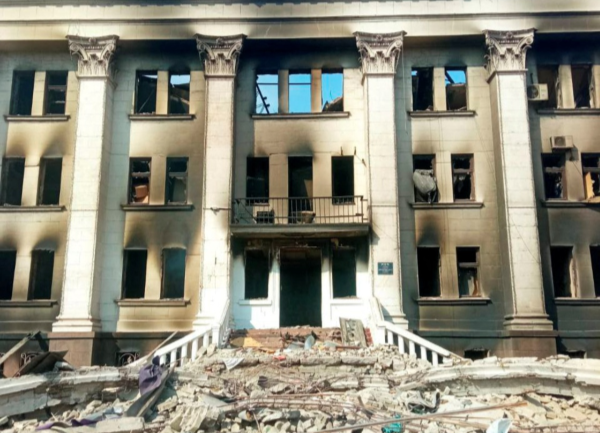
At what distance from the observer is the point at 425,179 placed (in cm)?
1903

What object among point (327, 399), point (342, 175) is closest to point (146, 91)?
point (342, 175)

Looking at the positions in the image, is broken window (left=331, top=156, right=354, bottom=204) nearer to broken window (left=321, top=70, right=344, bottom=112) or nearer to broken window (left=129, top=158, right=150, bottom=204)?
broken window (left=321, top=70, right=344, bottom=112)

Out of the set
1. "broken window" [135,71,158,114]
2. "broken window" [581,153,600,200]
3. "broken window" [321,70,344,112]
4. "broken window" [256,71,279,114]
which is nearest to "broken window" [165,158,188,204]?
"broken window" [135,71,158,114]

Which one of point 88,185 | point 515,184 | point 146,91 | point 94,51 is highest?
point 94,51

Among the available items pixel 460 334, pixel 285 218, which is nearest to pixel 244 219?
pixel 285 218

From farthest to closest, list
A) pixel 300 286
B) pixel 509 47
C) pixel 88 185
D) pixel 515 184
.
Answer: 1. pixel 300 286
2. pixel 509 47
3. pixel 88 185
4. pixel 515 184

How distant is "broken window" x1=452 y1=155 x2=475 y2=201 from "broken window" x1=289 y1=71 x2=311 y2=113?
17.8 ft

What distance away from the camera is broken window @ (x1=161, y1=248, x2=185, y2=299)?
18.9 meters

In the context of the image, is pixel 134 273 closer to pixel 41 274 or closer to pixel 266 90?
pixel 41 274

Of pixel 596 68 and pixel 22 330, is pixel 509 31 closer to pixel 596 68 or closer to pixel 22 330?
pixel 596 68

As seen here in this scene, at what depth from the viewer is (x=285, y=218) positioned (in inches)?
744

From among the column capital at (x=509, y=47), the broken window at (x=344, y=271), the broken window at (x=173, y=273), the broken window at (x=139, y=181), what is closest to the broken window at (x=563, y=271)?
the column capital at (x=509, y=47)

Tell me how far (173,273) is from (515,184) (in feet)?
38.0

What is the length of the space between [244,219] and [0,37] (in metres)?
10.7
